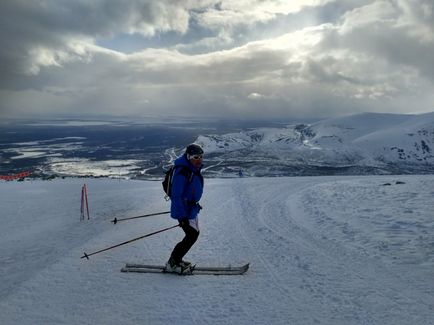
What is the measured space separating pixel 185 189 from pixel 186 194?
116 mm

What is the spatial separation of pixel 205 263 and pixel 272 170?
180 meters

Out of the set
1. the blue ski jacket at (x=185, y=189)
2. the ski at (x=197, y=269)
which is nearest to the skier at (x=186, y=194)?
the blue ski jacket at (x=185, y=189)

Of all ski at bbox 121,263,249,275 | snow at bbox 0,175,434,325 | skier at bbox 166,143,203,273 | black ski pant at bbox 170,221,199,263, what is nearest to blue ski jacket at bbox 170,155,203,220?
skier at bbox 166,143,203,273

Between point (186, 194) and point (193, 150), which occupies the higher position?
point (193, 150)

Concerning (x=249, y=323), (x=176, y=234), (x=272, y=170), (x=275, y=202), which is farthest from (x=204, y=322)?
(x=272, y=170)

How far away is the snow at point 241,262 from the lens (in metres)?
6.76

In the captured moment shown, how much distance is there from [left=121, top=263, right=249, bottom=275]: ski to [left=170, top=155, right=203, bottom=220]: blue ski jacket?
4.29 ft

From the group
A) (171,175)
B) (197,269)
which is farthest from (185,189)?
(197,269)

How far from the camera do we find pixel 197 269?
349 inches

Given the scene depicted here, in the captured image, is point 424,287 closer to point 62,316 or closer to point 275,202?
point 62,316

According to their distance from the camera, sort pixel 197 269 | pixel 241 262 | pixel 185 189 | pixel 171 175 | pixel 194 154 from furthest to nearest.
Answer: pixel 241 262 < pixel 197 269 < pixel 171 175 < pixel 185 189 < pixel 194 154

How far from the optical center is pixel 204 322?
6410 millimetres

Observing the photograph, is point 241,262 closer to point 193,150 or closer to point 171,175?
point 171,175

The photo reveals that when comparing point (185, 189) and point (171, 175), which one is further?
point (171, 175)
